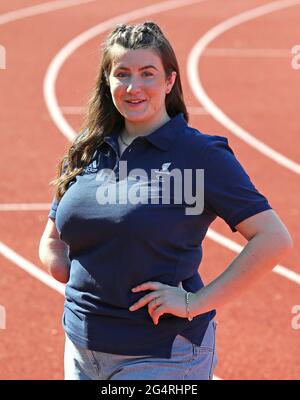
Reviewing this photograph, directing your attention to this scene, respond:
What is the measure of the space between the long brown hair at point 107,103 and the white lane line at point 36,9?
43.2 ft

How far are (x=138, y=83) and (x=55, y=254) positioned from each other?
0.75 metres

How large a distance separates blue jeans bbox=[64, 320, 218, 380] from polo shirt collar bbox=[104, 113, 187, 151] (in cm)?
64

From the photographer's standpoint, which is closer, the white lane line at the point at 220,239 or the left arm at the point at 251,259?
the left arm at the point at 251,259

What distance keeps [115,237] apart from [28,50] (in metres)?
12.1

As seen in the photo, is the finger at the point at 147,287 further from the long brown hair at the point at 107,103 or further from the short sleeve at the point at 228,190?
the long brown hair at the point at 107,103

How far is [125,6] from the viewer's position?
709 inches

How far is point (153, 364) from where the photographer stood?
3258 mm

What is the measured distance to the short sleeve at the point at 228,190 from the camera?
324 centimetres

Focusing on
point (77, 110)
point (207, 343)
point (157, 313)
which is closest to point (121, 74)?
point (157, 313)

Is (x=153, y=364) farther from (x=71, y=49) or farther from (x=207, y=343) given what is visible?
(x=71, y=49)

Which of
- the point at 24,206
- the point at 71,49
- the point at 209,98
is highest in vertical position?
the point at 71,49

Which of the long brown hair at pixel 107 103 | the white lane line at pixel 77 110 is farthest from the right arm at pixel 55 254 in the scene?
the white lane line at pixel 77 110
